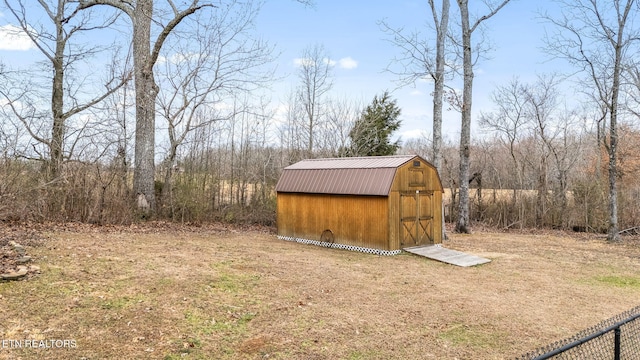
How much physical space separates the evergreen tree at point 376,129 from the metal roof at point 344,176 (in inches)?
267

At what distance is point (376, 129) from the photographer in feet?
62.0

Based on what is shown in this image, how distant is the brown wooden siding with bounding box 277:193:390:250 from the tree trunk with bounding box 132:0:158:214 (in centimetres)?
404

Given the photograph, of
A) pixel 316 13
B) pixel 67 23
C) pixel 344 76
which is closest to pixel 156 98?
pixel 67 23

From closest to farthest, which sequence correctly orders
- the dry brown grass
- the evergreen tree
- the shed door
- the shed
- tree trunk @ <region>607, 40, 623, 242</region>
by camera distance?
the dry brown grass
the shed
the shed door
tree trunk @ <region>607, 40, 623, 242</region>
the evergreen tree

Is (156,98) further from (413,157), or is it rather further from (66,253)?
(413,157)

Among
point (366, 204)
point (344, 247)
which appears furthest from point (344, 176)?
point (344, 247)

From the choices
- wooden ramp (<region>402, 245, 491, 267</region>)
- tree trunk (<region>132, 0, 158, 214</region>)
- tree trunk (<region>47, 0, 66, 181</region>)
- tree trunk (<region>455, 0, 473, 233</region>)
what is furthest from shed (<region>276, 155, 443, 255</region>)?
→ tree trunk (<region>47, 0, 66, 181</region>)

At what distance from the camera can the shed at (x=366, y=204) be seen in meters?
9.28

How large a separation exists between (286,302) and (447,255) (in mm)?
5157

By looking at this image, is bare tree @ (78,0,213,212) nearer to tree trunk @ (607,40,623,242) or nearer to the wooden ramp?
the wooden ramp

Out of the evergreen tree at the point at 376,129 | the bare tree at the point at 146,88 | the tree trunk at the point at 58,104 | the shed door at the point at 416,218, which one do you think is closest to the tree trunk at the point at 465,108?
the shed door at the point at 416,218

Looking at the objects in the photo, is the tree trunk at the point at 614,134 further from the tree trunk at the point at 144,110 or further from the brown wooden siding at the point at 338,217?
the tree trunk at the point at 144,110

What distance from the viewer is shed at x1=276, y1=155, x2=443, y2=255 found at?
9281mm

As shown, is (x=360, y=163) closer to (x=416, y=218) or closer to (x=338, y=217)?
(x=338, y=217)
